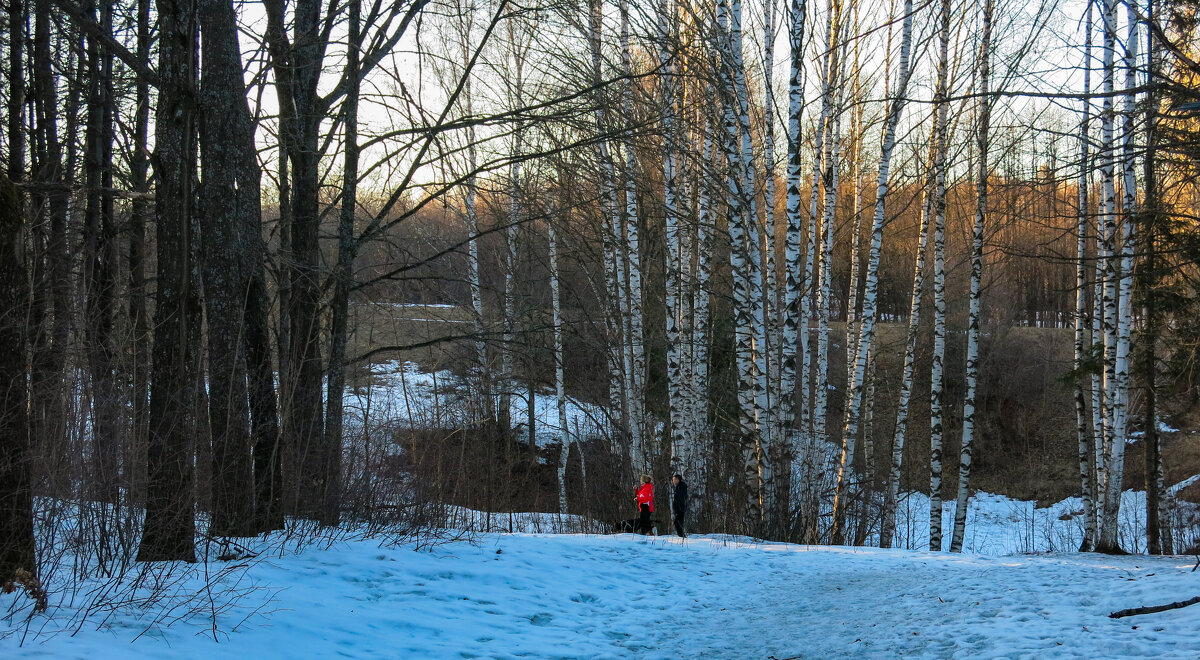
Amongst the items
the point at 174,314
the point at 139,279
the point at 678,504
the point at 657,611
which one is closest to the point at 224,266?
the point at 174,314

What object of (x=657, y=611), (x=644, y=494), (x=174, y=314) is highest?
(x=174, y=314)

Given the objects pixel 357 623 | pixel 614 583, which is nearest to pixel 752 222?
pixel 614 583

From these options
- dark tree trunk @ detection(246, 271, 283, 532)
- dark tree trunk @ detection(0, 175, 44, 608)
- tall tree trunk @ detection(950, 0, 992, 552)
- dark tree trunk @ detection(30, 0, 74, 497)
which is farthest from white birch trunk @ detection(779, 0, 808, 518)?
dark tree trunk @ detection(0, 175, 44, 608)

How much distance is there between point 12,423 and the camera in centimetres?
439

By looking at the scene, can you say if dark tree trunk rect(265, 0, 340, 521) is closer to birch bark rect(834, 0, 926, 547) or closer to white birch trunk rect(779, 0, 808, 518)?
white birch trunk rect(779, 0, 808, 518)

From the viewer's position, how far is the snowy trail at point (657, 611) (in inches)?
181

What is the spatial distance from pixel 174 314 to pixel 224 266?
97 centimetres

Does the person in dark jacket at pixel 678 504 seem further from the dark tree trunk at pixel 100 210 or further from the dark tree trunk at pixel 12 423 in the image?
the dark tree trunk at pixel 12 423

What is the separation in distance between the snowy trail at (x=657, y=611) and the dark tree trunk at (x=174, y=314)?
685 millimetres

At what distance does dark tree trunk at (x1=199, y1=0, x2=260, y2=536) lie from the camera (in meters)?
6.18

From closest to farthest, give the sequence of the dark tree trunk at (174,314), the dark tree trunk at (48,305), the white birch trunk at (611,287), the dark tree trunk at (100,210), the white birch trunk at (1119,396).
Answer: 1. the dark tree trunk at (48,305)
2. the dark tree trunk at (174,314)
3. the dark tree trunk at (100,210)
4. the white birch trunk at (1119,396)
5. the white birch trunk at (611,287)

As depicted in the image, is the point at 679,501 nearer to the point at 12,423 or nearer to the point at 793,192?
the point at 793,192

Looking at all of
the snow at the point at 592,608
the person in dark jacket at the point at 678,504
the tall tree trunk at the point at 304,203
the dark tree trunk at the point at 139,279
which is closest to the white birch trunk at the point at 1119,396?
the snow at the point at 592,608

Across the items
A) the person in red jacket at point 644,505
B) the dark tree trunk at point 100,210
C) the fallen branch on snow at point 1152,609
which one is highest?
the dark tree trunk at point 100,210
